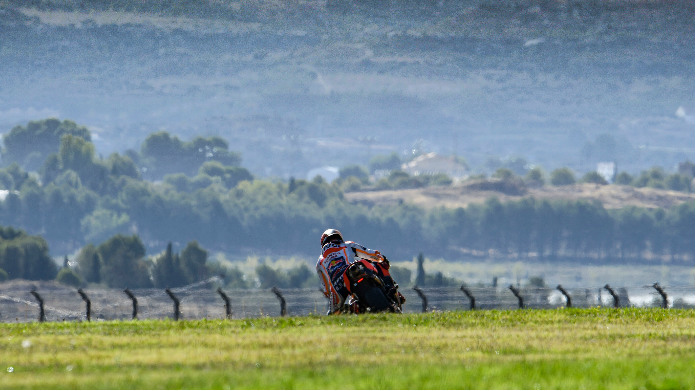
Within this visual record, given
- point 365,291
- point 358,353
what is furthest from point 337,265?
point 358,353

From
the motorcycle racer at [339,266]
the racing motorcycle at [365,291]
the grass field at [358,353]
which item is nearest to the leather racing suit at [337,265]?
the motorcycle racer at [339,266]

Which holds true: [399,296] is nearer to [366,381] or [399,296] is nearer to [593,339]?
[593,339]

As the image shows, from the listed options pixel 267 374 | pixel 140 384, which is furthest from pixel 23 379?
pixel 267 374

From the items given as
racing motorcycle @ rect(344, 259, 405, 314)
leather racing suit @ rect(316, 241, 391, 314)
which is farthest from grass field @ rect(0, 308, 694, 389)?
leather racing suit @ rect(316, 241, 391, 314)

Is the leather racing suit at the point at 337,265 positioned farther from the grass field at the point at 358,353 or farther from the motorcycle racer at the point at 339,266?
the grass field at the point at 358,353

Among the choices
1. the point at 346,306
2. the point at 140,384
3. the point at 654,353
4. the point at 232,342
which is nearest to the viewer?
the point at 140,384

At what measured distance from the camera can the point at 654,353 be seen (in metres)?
22.0

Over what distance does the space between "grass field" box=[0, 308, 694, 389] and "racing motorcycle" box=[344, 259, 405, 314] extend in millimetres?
2420

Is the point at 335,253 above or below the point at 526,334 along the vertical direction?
above

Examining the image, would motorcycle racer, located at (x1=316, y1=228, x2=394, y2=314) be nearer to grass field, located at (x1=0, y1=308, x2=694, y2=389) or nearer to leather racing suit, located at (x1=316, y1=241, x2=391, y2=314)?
leather racing suit, located at (x1=316, y1=241, x2=391, y2=314)

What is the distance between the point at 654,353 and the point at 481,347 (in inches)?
136

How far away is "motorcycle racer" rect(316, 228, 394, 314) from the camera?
3391 centimetres

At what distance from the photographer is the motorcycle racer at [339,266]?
33.9 metres

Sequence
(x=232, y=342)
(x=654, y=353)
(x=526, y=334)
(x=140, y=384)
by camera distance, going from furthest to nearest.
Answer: (x=526, y=334), (x=232, y=342), (x=654, y=353), (x=140, y=384)
